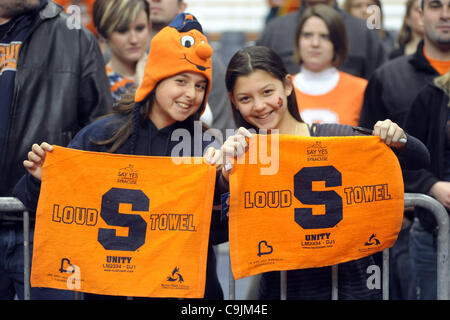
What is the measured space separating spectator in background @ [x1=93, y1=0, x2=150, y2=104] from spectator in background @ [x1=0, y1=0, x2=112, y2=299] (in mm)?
534

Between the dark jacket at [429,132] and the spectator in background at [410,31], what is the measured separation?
68.6 inches

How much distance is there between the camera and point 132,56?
4.45 metres

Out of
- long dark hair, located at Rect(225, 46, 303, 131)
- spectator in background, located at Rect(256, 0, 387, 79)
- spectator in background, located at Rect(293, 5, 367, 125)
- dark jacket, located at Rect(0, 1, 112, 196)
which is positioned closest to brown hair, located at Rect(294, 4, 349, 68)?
spectator in background, located at Rect(293, 5, 367, 125)

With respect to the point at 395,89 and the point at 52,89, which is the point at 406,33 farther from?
the point at 52,89

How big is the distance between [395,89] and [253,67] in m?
1.39

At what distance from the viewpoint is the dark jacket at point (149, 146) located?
3.21 metres

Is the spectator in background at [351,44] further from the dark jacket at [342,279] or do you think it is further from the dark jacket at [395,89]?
the dark jacket at [342,279]

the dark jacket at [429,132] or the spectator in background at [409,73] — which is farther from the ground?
the spectator in background at [409,73]

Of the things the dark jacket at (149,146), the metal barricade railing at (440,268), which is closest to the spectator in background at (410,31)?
the metal barricade railing at (440,268)

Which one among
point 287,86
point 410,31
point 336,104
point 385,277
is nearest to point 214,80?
point 336,104

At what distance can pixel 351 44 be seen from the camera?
210 inches
